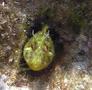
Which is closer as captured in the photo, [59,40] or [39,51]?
[39,51]

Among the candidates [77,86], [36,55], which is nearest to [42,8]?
[36,55]

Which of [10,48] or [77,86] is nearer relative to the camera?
[77,86]

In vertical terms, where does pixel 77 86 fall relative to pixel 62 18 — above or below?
below

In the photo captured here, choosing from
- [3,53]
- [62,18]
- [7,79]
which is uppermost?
[62,18]

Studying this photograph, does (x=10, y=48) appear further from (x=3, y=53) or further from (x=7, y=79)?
(x=7, y=79)
